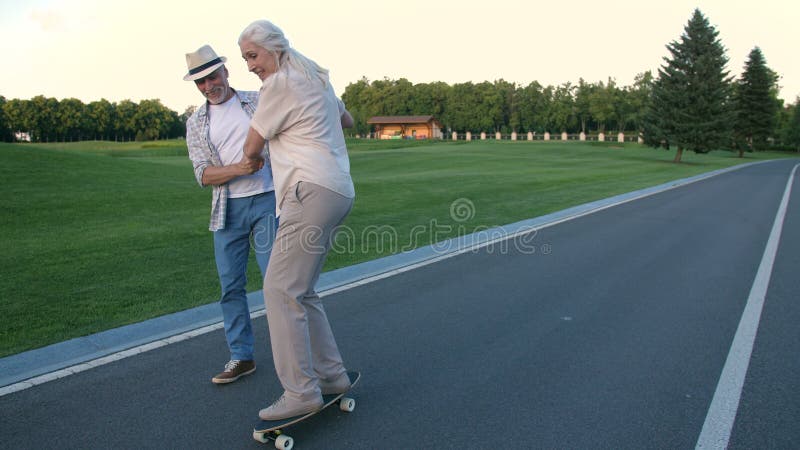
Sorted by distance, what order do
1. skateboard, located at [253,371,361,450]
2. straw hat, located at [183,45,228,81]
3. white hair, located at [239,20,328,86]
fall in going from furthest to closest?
straw hat, located at [183,45,228,81]
skateboard, located at [253,371,361,450]
white hair, located at [239,20,328,86]

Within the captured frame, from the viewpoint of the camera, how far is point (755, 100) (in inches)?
2859

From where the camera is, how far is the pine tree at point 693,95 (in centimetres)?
4791

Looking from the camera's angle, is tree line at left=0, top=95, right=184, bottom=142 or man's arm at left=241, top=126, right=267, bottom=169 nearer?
man's arm at left=241, top=126, right=267, bottom=169

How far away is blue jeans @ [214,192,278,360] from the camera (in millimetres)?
4184

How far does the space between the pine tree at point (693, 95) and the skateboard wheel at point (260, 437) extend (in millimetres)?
51180

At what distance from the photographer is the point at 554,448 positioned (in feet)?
10.7

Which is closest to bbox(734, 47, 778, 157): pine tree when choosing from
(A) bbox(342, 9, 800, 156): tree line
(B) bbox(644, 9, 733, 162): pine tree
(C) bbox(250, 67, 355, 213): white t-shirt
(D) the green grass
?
Result: (A) bbox(342, 9, 800, 156): tree line

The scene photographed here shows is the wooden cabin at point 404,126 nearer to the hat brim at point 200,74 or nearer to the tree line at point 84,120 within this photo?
the tree line at point 84,120

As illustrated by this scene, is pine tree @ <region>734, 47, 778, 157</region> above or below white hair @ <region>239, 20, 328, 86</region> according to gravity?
above

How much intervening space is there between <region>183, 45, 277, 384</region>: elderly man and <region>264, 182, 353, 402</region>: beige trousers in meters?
0.82

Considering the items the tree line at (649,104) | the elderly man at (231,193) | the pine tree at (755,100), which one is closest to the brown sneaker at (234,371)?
the elderly man at (231,193)

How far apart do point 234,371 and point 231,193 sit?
1287mm

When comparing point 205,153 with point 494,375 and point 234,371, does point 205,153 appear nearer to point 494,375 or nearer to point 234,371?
point 234,371

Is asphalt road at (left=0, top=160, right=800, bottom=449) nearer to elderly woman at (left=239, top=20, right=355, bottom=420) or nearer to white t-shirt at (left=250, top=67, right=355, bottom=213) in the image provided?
elderly woman at (left=239, top=20, right=355, bottom=420)
